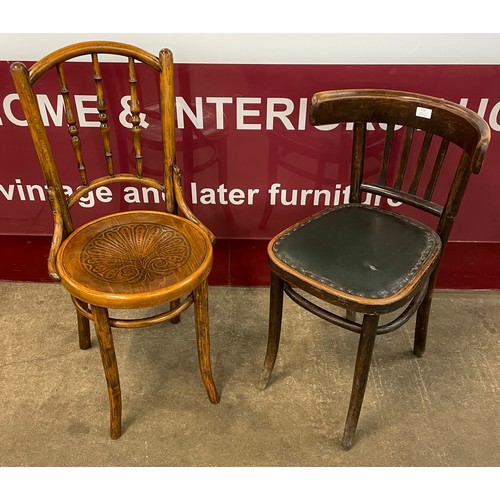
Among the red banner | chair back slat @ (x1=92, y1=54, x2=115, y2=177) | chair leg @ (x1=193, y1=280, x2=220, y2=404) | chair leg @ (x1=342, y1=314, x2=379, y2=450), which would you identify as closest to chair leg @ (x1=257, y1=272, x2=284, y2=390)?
chair leg @ (x1=193, y1=280, x2=220, y2=404)

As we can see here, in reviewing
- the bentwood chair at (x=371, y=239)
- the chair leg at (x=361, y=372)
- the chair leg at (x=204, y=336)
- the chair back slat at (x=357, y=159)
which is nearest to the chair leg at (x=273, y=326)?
the bentwood chair at (x=371, y=239)

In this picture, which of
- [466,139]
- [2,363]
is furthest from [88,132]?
[466,139]

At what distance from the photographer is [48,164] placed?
166 cm

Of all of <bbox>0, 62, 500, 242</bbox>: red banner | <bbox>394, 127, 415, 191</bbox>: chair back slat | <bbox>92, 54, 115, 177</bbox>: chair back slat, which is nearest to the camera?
<bbox>92, 54, 115, 177</bbox>: chair back slat

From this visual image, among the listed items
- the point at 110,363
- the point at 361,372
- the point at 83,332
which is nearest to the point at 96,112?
the point at 83,332

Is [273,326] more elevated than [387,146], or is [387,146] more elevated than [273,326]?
[387,146]

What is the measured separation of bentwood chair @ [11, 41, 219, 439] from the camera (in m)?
1.57

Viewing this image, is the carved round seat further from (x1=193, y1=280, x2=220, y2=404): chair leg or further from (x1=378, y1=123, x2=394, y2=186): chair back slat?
(x1=378, y1=123, x2=394, y2=186): chair back slat

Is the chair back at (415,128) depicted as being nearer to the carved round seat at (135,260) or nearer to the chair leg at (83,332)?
the carved round seat at (135,260)

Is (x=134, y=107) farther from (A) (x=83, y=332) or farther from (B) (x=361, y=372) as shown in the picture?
(B) (x=361, y=372)

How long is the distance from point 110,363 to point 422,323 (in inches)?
46.7

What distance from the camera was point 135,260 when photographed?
1.67m

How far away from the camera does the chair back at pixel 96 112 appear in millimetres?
1625
